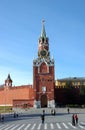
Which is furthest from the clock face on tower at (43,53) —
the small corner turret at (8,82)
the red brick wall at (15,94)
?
the small corner turret at (8,82)

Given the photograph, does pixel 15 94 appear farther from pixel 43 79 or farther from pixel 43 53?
pixel 43 53

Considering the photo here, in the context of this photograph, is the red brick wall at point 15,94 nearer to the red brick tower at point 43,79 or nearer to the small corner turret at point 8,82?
the small corner turret at point 8,82

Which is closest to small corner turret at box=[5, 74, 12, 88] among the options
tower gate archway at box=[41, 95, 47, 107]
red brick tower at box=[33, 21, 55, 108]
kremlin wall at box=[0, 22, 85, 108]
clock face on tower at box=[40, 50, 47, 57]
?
kremlin wall at box=[0, 22, 85, 108]

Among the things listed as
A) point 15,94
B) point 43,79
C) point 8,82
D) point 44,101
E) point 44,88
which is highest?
point 8,82

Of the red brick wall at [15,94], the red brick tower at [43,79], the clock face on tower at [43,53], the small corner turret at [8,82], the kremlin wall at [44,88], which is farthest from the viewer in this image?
the small corner turret at [8,82]

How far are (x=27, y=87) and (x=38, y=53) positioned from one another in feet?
40.9

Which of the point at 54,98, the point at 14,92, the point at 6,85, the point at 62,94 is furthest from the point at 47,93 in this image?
the point at 6,85

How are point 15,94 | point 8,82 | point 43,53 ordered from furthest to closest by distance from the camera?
point 8,82 → point 15,94 → point 43,53

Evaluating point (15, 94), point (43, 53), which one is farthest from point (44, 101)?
point (15, 94)

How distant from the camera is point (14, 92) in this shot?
109688 mm

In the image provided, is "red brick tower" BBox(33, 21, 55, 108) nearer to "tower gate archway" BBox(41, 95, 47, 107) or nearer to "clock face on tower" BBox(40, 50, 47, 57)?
"tower gate archway" BBox(41, 95, 47, 107)

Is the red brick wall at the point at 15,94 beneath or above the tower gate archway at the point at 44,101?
above

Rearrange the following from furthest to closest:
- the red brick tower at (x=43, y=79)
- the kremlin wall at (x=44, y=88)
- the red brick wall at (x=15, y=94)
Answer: the red brick wall at (x=15, y=94)
the red brick tower at (x=43, y=79)
the kremlin wall at (x=44, y=88)

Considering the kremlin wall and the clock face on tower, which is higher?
the clock face on tower
